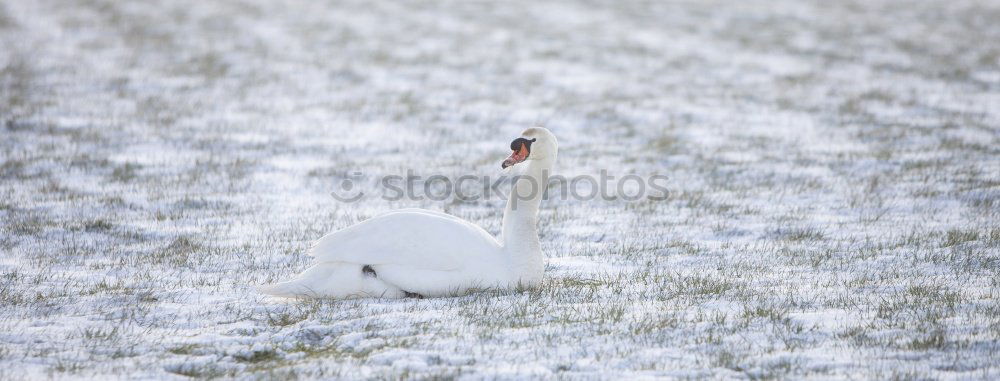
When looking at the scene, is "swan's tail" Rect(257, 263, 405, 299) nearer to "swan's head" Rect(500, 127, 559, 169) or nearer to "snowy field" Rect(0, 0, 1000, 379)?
"snowy field" Rect(0, 0, 1000, 379)

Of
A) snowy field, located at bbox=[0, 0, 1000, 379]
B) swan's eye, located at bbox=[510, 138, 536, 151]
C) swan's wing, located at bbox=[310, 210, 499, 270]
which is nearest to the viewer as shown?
snowy field, located at bbox=[0, 0, 1000, 379]

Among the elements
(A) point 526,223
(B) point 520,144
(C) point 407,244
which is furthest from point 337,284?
(B) point 520,144

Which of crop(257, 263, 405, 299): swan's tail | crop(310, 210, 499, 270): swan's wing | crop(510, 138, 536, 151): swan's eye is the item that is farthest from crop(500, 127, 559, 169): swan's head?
crop(257, 263, 405, 299): swan's tail

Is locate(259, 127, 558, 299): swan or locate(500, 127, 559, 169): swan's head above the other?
locate(500, 127, 559, 169): swan's head

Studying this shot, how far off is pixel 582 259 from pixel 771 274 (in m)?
1.64

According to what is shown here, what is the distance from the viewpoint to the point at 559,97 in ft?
66.2

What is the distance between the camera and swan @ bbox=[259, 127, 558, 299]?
6.95m

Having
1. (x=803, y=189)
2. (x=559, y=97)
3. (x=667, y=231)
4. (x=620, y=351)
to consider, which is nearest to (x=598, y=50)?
(x=559, y=97)

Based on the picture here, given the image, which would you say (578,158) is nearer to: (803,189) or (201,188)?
(803,189)

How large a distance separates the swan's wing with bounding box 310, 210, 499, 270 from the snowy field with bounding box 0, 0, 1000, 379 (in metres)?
0.31

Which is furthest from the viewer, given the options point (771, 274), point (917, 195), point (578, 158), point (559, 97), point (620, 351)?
point (559, 97)

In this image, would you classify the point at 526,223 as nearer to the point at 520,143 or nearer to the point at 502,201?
the point at 520,143

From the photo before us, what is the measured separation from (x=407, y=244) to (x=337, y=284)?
58 cm

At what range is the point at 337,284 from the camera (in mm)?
7031
